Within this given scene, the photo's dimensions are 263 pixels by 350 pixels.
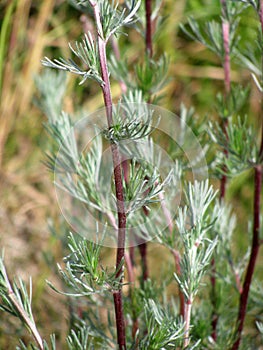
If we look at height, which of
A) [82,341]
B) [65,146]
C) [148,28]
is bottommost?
[82,341]

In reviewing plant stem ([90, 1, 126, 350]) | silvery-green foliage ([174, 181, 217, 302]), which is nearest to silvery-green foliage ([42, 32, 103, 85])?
plant stem ([90, 1, 126, 350])

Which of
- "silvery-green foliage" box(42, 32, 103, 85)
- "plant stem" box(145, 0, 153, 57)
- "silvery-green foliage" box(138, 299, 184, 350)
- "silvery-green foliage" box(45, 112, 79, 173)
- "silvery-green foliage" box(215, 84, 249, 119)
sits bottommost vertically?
"silvery-green foliage" box(138, 299, 184, 350)

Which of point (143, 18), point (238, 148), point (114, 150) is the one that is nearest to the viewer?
point (114, 150)

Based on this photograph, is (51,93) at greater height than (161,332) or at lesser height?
greater

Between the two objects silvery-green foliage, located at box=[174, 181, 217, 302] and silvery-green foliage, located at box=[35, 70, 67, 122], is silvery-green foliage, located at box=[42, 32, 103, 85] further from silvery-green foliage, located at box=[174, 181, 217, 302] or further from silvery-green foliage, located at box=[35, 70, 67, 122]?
silvery-green foliage, located at box=[35, 70, 67, 122]

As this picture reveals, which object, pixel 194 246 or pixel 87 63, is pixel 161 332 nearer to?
pixel 194 246

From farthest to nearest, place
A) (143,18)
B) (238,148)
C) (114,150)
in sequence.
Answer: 1. (143,18)
2. (238,148)
3. (114,150)

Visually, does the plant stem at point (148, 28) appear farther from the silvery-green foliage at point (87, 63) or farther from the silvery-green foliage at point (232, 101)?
the silvery-green foliage at point (87, 63)

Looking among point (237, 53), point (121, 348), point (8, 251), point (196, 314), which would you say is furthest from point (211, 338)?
point (8, 251)

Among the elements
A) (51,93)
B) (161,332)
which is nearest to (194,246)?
(161,332)

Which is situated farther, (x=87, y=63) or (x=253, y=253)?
(x=253, y=253)

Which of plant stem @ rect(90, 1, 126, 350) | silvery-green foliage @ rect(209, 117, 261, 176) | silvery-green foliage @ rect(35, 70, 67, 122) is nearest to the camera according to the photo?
plant stem @ rect(90, 1, 126, 350)

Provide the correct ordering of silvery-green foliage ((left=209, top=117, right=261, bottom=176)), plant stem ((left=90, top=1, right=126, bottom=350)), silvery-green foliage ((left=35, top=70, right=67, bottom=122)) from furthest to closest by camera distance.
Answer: silvery-green foliage ((left=35, top=70, right=67, bottom=122))
silvery-green foliage ((left=209, top=117, right=261, bottom=176))
plant stem ((left=90, top=1, right=126, bottom=350))
